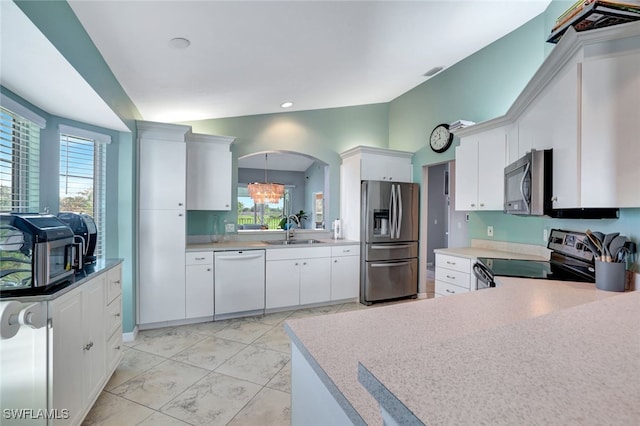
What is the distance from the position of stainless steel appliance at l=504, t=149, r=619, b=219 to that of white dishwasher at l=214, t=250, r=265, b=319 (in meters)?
2.75

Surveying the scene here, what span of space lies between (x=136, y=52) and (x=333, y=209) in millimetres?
3200

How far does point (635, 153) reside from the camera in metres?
1.38

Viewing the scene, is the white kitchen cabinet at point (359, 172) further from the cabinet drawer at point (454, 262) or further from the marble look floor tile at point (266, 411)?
the marble look floor tile at point (266, 411)

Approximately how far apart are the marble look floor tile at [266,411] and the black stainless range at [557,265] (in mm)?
1627

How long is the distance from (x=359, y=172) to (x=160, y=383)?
3293 millimetres

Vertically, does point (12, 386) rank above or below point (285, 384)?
above

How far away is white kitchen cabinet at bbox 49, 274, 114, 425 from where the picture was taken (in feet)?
4.80

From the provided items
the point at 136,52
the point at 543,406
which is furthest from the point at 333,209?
the point at 543,406

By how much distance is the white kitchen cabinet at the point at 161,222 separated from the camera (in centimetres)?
315

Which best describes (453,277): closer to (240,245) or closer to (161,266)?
(240,245)

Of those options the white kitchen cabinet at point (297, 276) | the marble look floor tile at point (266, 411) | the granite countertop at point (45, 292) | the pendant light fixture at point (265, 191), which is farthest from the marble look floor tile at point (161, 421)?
the pendant light fixture at point (265, 191)

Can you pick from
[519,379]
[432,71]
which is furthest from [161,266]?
[432,71]

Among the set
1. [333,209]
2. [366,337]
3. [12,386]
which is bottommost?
[12,386]

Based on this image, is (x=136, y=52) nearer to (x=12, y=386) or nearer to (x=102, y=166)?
(x=102, y=166)
